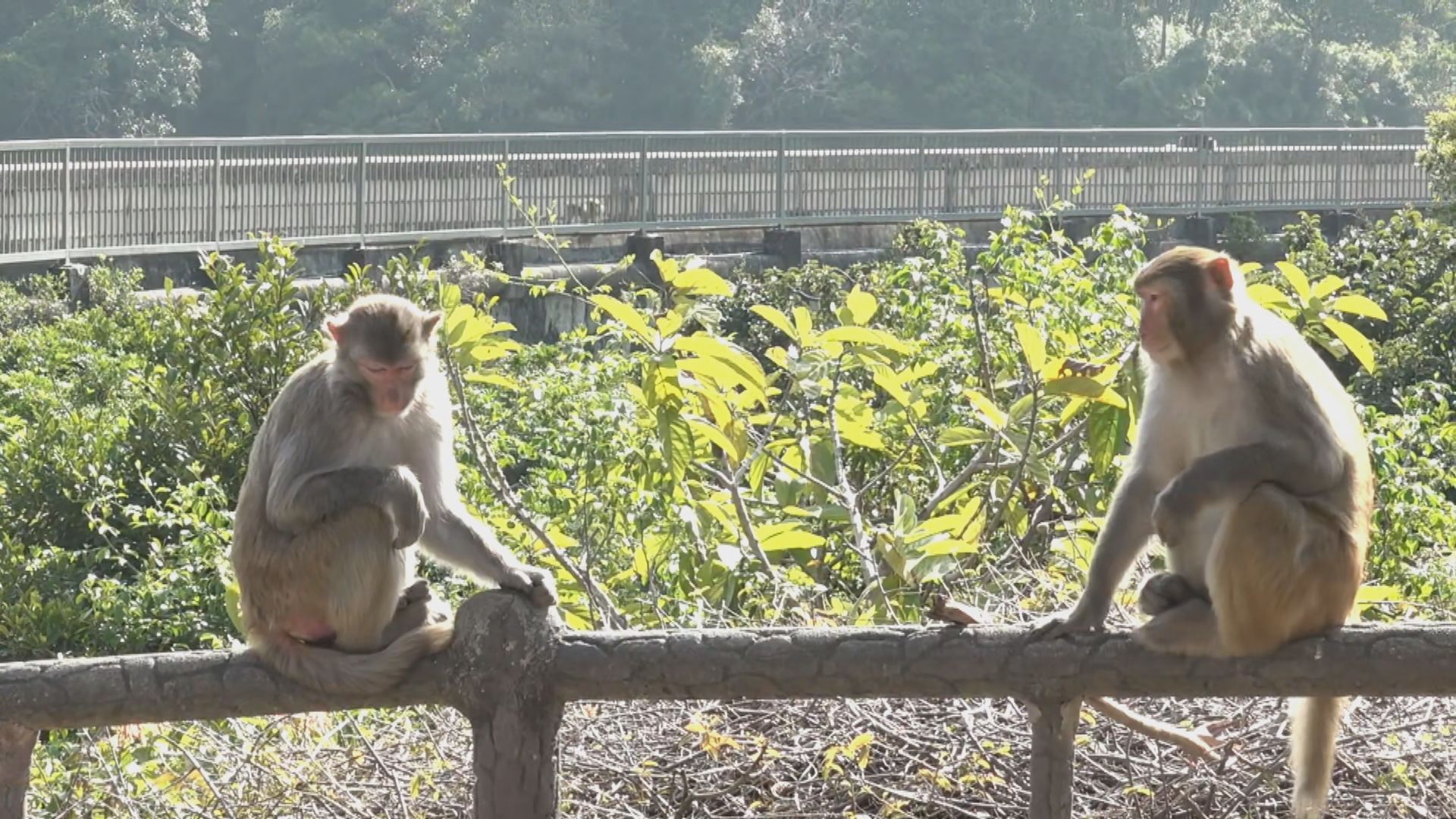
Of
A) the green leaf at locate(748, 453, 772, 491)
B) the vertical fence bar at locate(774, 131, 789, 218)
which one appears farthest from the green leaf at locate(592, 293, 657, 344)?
the vertical fence bar at locate(774, 131, 789, 218)

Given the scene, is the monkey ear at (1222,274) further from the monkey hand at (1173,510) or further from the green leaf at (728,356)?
the green leaf at (728,356)

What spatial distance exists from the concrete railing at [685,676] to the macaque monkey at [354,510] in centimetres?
24

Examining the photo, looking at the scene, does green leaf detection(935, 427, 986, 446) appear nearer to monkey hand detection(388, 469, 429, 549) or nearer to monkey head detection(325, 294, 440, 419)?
monkey head detection(325, 294, 440, 419)

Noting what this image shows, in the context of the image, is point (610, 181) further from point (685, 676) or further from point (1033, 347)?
point (685, 676)

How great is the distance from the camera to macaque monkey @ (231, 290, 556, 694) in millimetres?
3643

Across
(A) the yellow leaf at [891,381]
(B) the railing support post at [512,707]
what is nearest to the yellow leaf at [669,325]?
(A) the yellow leaf at [891,381]

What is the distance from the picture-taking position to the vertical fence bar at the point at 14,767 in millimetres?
3256

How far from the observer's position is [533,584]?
3520 millimetres

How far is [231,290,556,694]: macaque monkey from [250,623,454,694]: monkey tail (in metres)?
0.06

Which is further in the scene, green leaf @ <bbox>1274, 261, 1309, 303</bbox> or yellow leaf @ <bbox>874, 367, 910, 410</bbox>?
yellow leaf @ <bbox>874, 367, 910, 410</bbox>

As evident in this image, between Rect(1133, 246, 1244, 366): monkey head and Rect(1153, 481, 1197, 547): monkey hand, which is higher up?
Rect(1133, 246, 1244, 366): monkey head

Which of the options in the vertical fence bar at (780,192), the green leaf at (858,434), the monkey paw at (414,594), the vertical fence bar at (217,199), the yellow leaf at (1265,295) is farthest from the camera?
the vertical fence bar at (780,192)

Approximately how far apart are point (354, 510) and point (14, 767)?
2.60 feet

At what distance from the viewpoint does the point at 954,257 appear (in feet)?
23.1
